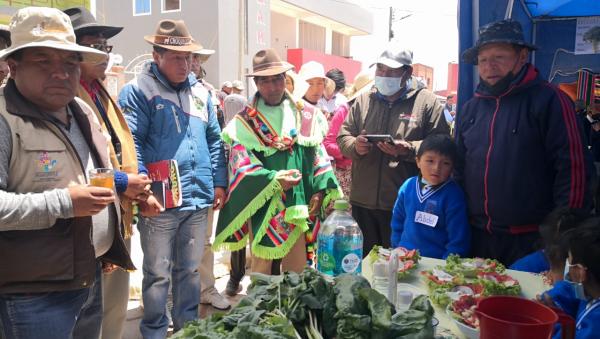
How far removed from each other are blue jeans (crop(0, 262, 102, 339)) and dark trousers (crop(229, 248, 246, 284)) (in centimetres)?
217

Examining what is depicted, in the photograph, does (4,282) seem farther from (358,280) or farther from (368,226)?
(368,226)

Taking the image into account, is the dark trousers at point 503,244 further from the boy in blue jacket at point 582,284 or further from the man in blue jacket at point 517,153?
the boy in blue jacket at point 582,284

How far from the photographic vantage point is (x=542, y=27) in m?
3.58

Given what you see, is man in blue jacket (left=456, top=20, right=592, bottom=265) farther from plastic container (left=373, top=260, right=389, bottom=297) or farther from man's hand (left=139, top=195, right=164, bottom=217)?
man's hand (left=139, top=195, right=164, bottom=217)

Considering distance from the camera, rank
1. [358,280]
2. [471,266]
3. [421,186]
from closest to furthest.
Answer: [358,280] < [471,266] < [421,186]

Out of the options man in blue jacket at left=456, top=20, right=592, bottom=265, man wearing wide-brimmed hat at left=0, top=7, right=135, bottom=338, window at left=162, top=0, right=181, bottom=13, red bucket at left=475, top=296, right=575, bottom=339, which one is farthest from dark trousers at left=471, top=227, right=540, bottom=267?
window at left=162, top=0, right=181, bottom=13

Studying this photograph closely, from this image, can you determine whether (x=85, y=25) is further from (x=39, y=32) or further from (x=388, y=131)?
(x=388, y=131)

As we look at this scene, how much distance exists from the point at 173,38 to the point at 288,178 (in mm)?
1192

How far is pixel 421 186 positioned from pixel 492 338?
1627 mm

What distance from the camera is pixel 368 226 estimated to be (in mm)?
3400

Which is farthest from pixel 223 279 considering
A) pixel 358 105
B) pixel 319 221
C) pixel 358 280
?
pixel 358 280

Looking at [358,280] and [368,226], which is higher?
[358,280]

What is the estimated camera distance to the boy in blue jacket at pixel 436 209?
8.30 ft

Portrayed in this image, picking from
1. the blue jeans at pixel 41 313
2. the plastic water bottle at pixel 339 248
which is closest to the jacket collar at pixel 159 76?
the blue jeans at pixel 41 313
